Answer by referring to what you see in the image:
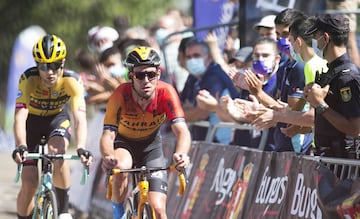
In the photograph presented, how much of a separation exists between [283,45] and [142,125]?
1538 mm

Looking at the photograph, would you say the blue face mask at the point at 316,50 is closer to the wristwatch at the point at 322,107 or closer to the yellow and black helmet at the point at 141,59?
the wristwatch at the point at 322,107

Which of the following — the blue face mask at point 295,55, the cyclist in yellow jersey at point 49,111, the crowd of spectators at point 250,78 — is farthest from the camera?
the cyclist in yellow jersey at point 49,111

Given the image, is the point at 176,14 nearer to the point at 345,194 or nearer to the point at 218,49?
the point at 218,49

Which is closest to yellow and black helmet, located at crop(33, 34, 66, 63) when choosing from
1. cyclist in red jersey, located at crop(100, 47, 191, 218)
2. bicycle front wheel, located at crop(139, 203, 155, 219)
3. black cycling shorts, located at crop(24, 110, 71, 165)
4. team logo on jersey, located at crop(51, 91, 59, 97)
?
team logo on jersey, located at crop(51, 91, 59, 97)

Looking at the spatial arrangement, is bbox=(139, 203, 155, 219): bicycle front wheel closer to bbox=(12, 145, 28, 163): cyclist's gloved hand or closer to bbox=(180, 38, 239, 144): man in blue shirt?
bbox=(12, 145, 28, 163): cyclist's gloved hand

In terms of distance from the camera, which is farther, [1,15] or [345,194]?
[1,15]

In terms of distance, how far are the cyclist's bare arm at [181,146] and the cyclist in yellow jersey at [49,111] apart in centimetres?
124

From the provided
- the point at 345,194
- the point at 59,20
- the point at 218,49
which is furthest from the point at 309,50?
the point at 59,20

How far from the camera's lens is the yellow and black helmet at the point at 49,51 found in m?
10.4

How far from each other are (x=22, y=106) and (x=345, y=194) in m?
3.94

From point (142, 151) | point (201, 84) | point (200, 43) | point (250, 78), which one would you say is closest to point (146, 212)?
point (142, 151)

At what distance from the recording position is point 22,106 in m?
10.3

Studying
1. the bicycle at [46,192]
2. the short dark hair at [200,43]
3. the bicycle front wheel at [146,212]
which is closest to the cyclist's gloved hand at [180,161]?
the bicycle front wheel at [146,212]

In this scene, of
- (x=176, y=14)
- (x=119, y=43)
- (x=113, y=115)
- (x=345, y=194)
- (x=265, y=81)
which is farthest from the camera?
(x=176, y=14)
